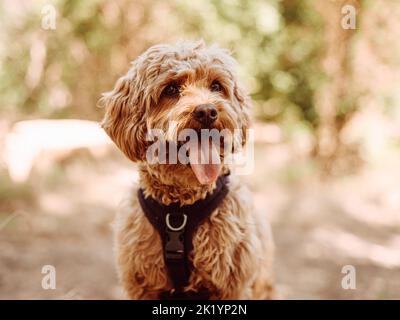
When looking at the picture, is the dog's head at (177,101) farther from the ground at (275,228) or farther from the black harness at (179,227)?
the ground at (275,228)

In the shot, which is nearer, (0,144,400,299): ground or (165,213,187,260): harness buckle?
(165,213,187,260): harness buckle

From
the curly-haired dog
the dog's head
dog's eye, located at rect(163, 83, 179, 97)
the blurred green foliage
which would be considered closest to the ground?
the curly-haired dog

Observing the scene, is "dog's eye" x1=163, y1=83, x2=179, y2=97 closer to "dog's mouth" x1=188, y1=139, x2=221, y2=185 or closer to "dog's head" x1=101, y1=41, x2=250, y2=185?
"dog's head" x1=101, y1=41, x2=250, y2=185

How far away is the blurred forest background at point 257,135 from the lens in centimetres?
553

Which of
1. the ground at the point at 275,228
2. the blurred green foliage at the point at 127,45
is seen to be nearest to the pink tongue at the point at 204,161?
the ground at the point at 275,228

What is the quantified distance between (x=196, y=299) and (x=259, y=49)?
742cm

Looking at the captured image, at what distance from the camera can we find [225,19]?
9039mm

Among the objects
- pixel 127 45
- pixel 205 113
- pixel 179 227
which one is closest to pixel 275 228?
pixel 179 227

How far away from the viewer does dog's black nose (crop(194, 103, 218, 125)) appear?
282 cm

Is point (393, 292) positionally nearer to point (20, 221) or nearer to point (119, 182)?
point (20, 221)

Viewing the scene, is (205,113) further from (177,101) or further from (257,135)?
(257,135)

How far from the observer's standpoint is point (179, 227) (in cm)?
309

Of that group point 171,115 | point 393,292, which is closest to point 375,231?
point 393,292

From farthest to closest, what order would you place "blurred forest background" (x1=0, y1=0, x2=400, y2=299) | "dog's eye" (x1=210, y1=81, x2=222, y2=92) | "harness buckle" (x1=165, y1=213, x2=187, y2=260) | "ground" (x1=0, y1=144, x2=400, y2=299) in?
"blurred forest background" (x1=0, y1=0, x2=400, y2=299), "ground" (x1=0, y1=144, x2=400, y2=299), "dog's eye" (x1=210, y1=81, x2=222, y2=92), "harness buckle" (x1=165, y1=213, x2=187, y2=260)
